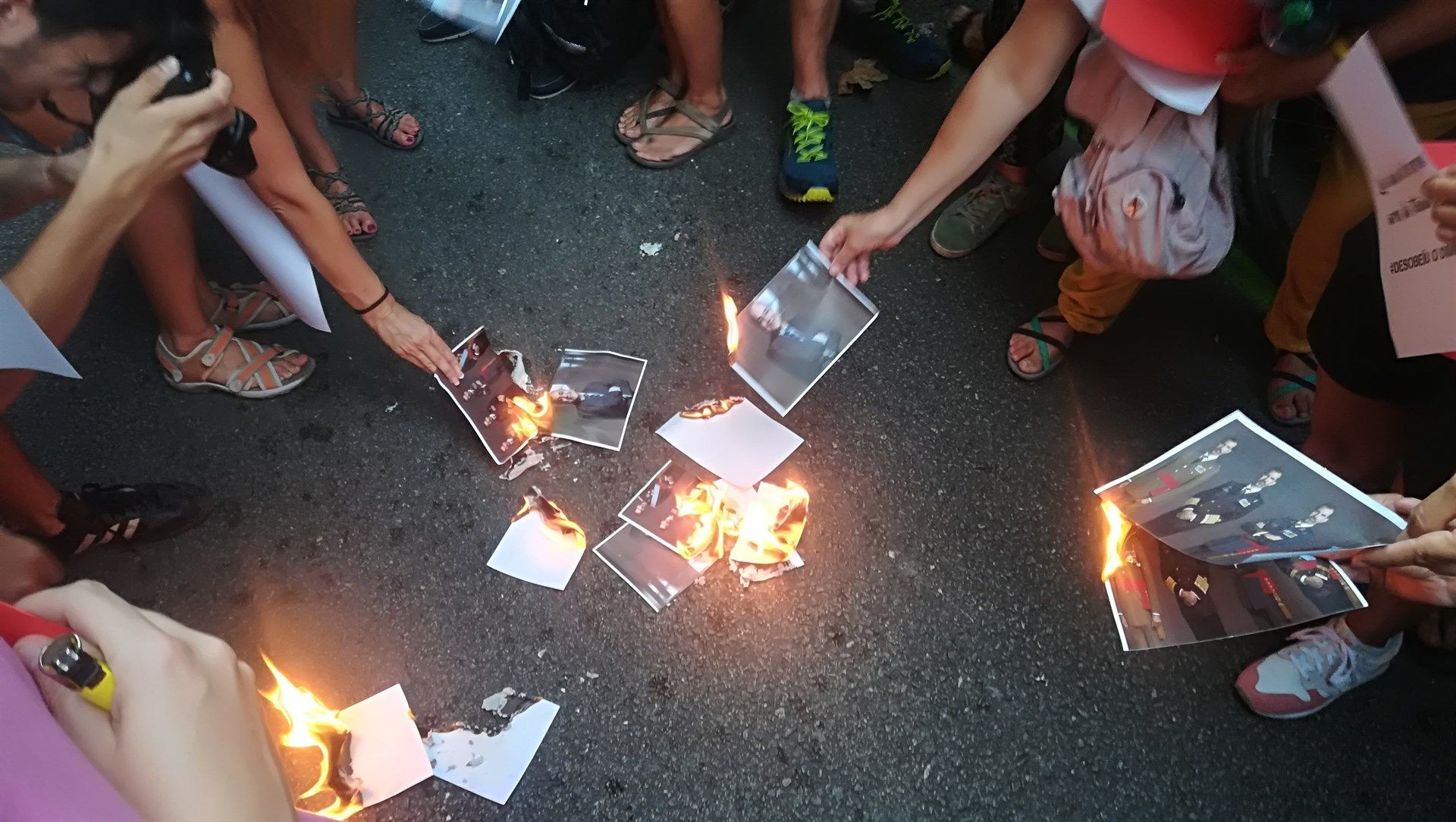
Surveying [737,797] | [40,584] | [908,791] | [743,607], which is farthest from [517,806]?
[40,584]

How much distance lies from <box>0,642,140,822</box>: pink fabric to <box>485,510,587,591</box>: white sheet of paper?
29.3 inches

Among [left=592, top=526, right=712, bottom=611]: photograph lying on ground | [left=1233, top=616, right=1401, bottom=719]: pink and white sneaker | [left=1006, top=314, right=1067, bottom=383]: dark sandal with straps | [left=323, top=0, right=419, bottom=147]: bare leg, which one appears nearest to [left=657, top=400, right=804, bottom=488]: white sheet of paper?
A: [left=592, top=526, right=712, bottom=611]: photograph lying on ground

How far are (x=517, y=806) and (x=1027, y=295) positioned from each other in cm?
125

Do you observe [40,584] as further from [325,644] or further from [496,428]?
[496,428]

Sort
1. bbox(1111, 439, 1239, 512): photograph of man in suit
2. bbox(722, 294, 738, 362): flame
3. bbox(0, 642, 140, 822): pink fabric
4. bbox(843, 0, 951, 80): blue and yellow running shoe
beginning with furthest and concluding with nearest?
bbox(843, 0, 951, 80): blue and yellow running shoe < bbox(722, 294, 738, 362): flame < bbox(1111, 439, 1239, 512): photograph of man in suit < bbox(0, 642, 140, 822): pink fabric

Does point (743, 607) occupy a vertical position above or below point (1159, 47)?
below

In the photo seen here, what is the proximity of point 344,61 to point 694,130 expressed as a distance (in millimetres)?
727

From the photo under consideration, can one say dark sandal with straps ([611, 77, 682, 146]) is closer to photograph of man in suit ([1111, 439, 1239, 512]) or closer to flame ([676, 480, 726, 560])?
flame ([676, 480, 726, 560])

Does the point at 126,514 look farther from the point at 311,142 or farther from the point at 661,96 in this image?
the point at 661,96

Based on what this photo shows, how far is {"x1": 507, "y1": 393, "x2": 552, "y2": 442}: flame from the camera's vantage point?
1459mm

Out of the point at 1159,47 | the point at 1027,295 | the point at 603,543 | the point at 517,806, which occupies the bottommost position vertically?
the point at 517,806

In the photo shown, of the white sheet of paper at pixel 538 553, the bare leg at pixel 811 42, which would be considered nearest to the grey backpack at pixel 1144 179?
the bare leg at pixel 811 42

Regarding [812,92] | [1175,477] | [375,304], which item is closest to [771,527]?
[1175,477]

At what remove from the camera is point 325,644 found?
1301mm
